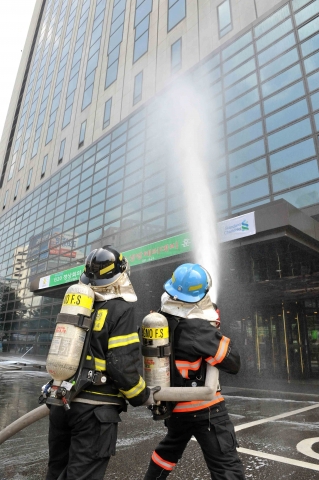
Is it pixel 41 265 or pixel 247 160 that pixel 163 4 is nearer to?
pixel 247 160

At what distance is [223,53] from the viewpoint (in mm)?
15188

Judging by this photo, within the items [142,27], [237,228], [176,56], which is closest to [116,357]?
[237,228]

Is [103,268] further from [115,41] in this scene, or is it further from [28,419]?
[115,41]

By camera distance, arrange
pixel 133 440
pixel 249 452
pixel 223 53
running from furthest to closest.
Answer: pixel 223 53, pixel 133 440, pixel 249 452

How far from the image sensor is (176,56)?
57.6 feet

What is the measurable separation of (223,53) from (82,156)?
12410mm

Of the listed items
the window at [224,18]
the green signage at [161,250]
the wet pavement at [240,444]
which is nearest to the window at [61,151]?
the window at [224,18]

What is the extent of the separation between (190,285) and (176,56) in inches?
719

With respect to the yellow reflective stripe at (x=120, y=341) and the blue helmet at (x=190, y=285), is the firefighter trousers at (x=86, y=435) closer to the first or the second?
the yellow reflective stripe at (x=120, y=341)

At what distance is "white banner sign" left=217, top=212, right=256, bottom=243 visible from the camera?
29.5 feet

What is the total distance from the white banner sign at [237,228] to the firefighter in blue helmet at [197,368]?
6783 millimetres

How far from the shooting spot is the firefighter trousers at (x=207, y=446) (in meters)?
2.18

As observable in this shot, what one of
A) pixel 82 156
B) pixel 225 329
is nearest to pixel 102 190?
pixel 82 156

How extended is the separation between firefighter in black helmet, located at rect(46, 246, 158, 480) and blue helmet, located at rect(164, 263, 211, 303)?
0.37 meters
